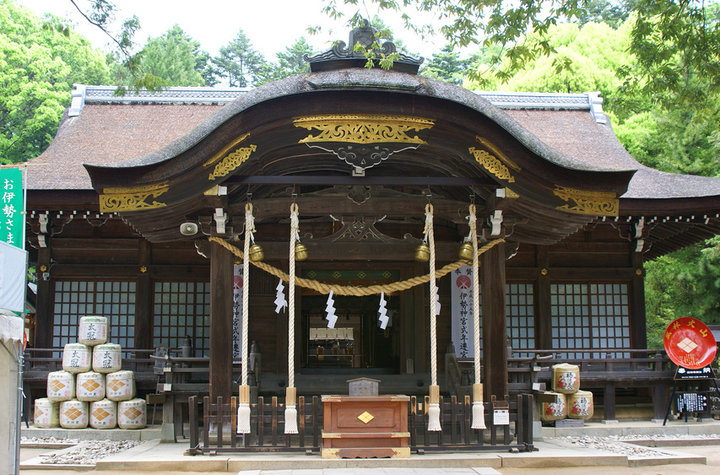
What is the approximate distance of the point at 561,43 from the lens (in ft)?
98.8

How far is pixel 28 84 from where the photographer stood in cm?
2472

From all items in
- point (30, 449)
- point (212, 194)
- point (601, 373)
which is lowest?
point (30, 449)

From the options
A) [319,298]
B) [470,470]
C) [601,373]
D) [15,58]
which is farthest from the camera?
[15,58]

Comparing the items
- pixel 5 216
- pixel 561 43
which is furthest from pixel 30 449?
pixel 561 43

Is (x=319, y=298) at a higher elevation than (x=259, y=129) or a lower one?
lower

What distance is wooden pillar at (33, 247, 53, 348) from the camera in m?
13.3

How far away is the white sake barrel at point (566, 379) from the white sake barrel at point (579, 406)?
165 millimetres

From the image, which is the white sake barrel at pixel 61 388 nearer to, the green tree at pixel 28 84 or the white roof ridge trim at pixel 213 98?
the white roof ridge trim at pixel 213 98

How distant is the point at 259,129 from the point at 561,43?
24392 millimetres

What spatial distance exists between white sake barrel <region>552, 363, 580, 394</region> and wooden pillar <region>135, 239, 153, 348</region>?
7314 mm

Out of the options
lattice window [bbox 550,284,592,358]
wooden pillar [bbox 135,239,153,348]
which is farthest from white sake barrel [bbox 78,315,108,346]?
lattice window [bbox 550,284,592,358]

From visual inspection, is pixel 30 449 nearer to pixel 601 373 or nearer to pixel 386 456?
pixel 386 456

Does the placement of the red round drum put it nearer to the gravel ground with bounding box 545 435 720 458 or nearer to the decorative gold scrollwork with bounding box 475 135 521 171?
the gravel ground with bounding box 545 435 720 458

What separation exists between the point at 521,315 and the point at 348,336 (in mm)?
4561
